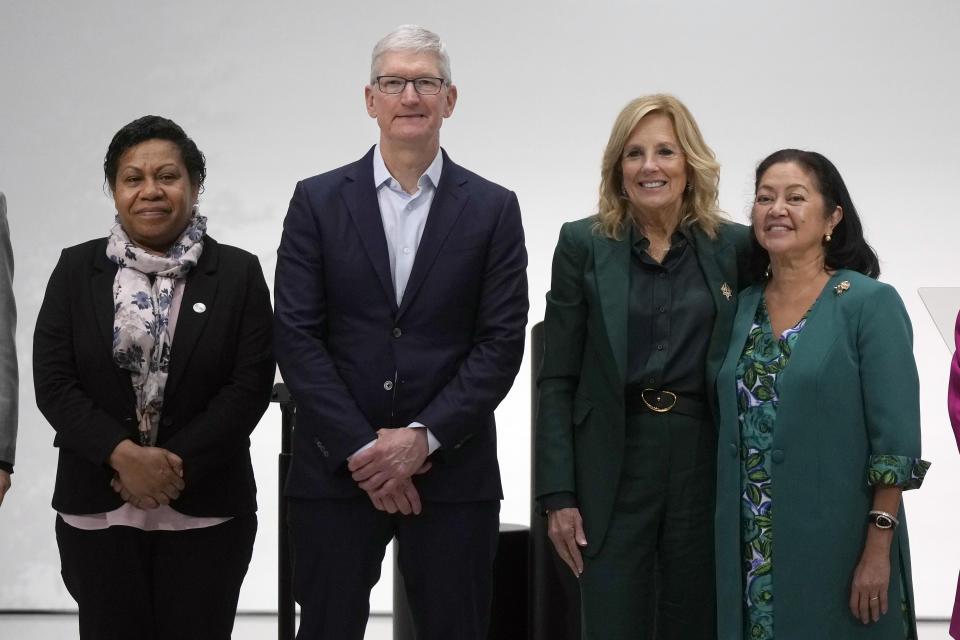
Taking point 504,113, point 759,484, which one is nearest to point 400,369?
point 759,484

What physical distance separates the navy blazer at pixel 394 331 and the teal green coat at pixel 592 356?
0.12 metres

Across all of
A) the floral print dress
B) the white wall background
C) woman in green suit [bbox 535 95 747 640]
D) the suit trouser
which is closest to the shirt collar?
woman in green suit [bbox 535 95 747 640]

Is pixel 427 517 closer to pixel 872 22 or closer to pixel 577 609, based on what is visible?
pixel 577 609

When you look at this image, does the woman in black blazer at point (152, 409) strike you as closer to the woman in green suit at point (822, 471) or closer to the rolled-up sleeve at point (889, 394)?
the woman in green suit at point (822, 471)

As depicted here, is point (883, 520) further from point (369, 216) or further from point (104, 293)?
point (104, 293)

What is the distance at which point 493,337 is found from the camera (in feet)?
7.87

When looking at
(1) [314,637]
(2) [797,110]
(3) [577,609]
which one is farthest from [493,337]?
Answer: (2) [797,110]

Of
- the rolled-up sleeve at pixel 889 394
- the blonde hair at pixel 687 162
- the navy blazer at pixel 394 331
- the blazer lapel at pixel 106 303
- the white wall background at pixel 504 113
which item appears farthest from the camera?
the white wall background at pixel 504 113

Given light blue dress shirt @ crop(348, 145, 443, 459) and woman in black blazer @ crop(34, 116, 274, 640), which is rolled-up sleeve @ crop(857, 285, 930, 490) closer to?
light blue dress shirt @ crop(348, 145, 443, 459)

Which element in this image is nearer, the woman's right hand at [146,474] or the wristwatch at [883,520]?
the wristwatch at [883,520]

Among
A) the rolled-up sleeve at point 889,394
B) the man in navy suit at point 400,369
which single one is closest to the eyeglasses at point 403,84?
the man in navy suit at point 400,369

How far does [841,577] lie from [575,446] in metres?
0.60

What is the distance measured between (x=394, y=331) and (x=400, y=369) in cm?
8

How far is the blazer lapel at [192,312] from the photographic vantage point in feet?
8.02
